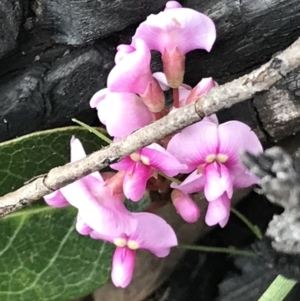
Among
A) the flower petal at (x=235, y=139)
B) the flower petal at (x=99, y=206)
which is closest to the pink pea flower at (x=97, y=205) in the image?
the flower petal at (x=99, y=206)

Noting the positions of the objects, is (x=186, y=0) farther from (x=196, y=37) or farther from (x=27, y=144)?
(x=27, y=144)

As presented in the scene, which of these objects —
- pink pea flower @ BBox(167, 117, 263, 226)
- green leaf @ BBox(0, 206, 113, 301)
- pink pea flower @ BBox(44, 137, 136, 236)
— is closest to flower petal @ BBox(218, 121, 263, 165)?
pink pea flower @ BBox(167, 117, 263, 226)

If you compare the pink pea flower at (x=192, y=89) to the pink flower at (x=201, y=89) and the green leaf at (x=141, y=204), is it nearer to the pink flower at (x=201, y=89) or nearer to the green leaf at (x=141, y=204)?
the pink flower at (x=201, y=89)

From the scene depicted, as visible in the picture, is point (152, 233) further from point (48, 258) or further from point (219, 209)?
point (48, 258)

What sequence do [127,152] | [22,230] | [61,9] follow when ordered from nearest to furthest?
[127,152]
[61,9]
[22,230]

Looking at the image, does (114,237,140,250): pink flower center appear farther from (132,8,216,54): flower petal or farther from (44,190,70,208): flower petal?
(132,8,216,54): flower petal

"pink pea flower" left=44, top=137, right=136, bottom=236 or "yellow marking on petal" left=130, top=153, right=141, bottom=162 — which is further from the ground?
"yellow marking on petal" left=130, top=153, right=141, bottom=162

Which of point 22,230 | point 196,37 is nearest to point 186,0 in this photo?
point 196,37
